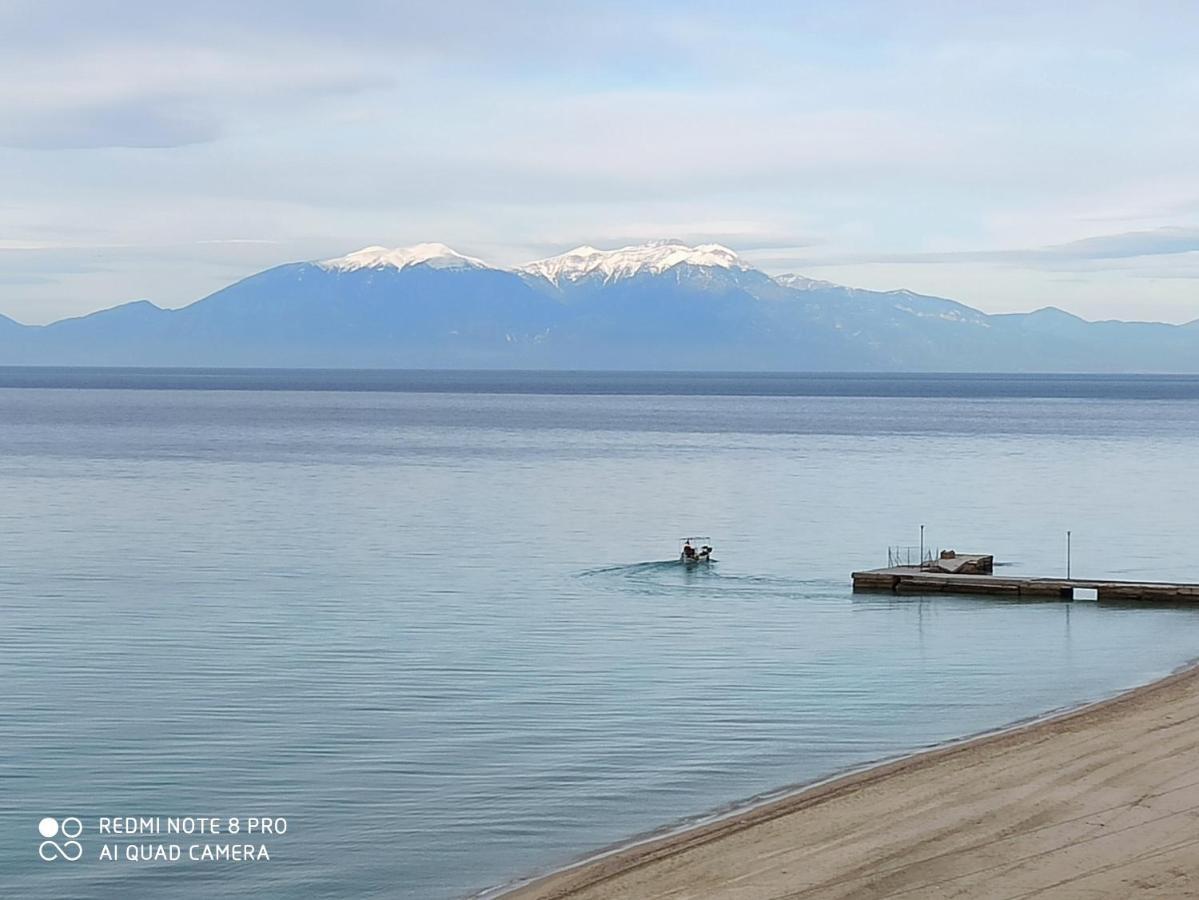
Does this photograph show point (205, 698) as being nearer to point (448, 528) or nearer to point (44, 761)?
point (44, 761)

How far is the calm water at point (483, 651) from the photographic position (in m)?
19.9

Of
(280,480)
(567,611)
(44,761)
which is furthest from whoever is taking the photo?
(280,480)

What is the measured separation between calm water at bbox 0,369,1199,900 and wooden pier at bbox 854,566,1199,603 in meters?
0.88

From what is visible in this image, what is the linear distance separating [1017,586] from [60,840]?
2749 centimetres

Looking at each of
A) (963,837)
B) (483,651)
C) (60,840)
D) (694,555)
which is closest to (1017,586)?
(694,555)

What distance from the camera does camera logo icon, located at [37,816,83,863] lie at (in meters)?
18.2

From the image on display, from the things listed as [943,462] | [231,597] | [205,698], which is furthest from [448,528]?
[943,462]

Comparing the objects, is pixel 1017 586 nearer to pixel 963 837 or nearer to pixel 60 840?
pixel 963 837

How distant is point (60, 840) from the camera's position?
18.7 metres

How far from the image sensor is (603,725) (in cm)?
2481

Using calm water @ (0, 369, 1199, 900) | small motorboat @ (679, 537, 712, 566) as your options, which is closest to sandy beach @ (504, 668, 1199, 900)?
calm water @ (0, 369, 1199, 900)

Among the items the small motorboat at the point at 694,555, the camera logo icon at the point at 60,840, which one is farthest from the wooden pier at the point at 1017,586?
the camera logo icon at the point at 60,840

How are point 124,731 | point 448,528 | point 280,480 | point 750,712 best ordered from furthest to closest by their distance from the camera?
point 280,480 → point 448,528 → point 750,712 → point 124,731

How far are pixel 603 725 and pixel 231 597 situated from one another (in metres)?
16.4
